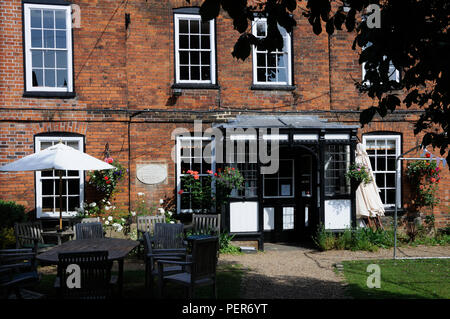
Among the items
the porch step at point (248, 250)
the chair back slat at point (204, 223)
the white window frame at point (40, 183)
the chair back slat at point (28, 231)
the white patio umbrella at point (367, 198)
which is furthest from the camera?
the white patio umbrella at point (367, 198)

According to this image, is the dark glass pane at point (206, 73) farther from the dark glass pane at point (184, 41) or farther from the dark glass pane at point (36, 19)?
the dark glass pane at point (36, 19)

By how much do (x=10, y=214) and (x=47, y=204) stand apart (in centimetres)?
129

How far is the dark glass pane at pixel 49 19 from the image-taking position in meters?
10.7

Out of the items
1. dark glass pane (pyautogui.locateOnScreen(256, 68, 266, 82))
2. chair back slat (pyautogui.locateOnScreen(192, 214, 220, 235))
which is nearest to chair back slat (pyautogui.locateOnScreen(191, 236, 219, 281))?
chair back slat (pyautogui.locateOnScreen(192, 214, 220, 235))

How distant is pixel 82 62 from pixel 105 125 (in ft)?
5.34

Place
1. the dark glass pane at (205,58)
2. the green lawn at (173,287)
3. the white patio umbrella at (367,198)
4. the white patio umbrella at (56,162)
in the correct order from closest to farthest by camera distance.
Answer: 1. the green lawn at (173,287)
2. the white patio umbrella at (56,162)
3. the white patio umbrella at (367,198)
4. the dark glass pane at (205,58)

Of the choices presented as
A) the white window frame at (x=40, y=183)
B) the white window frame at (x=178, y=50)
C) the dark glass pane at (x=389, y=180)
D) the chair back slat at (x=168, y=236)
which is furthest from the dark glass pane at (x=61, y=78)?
the dark glass pane at (x=389, y=180)

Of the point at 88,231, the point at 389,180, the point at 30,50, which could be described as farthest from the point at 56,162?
the point at 389,180

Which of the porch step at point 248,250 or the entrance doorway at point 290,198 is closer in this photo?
the porch step at point 248,250

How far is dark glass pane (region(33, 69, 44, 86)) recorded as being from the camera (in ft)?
34.9

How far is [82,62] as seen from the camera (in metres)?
10.7

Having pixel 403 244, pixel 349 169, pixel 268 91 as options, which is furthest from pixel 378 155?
pixel 268 91

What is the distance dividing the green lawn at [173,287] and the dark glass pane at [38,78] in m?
4.93

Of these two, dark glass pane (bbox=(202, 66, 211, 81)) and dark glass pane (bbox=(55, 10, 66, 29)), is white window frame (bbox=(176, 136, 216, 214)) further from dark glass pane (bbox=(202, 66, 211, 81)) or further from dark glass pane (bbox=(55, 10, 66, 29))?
dark glass pane (bbox=(55, 10, 66, 29))
